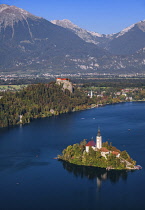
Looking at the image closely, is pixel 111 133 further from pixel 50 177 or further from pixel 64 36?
pixel 64 36

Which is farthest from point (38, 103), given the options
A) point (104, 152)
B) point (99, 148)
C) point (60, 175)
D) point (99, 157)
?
point (60, 175)

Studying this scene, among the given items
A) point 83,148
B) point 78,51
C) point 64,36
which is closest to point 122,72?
point 78,51

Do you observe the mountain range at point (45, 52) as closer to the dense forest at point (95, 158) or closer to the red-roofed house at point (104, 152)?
the dense forest at point (95, 158)

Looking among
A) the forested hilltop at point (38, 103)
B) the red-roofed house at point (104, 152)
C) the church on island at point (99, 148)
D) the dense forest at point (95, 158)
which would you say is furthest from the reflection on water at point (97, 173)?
the forested hilltop at point (38, 103)

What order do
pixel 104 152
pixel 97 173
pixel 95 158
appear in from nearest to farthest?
pixel 97 173 < pixel 95 158 < pixel 104 152

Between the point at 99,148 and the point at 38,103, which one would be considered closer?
the point at 99,148

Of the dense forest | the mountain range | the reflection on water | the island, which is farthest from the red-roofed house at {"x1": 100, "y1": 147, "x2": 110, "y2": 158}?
the mountain range

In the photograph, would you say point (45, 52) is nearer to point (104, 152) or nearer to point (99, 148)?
point (99, 148)
